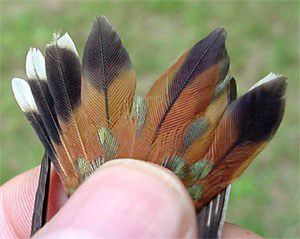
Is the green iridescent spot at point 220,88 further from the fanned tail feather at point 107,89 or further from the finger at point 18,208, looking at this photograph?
the finger at point 18,208

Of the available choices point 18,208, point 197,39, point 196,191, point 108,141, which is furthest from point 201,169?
point 197,39

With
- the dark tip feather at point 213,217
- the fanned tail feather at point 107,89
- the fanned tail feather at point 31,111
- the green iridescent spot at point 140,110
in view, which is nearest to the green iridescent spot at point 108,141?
the fanned tail feather at point 107,89

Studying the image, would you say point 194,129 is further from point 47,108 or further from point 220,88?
point 47,108

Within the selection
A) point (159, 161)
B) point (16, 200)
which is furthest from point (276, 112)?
point (16, 200)

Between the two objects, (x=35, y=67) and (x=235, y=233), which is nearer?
(x=35, y=67)

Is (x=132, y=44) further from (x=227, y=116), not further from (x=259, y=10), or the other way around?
(x=227, y=116)

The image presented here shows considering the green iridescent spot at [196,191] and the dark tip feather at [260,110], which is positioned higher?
the dark tip feather at [260,110]
